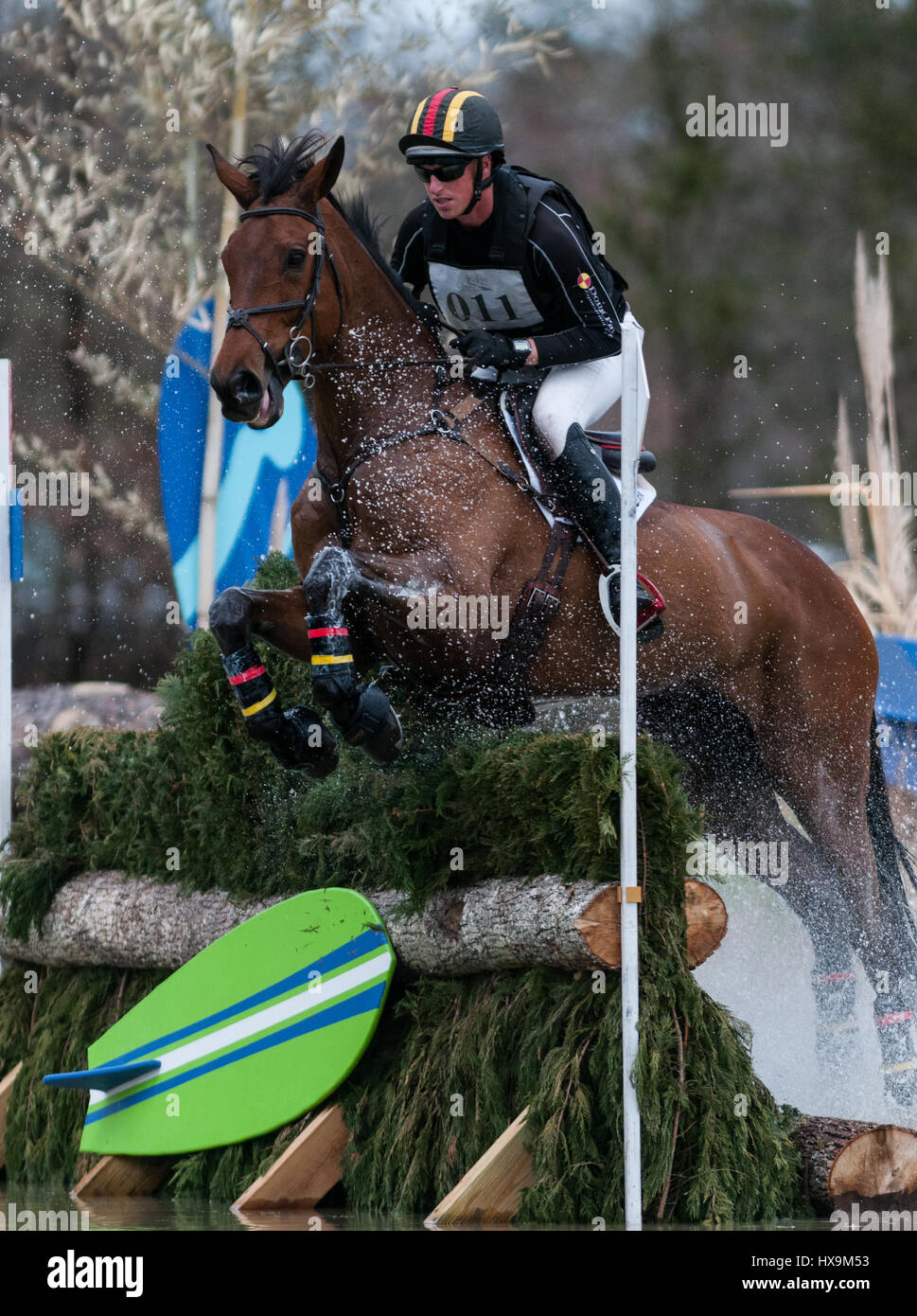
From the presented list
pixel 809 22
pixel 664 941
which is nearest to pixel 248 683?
pixel 664 941

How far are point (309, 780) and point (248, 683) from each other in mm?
661

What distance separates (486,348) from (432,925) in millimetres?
1476

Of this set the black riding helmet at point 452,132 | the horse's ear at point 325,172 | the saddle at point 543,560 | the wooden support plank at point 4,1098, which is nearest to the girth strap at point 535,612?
the saddle at point 543,560

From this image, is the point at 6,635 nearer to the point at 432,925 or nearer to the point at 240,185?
the point at 240,185

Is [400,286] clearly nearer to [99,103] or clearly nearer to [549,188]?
[549,188]

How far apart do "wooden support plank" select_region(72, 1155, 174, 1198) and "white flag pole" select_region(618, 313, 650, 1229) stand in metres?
1.78

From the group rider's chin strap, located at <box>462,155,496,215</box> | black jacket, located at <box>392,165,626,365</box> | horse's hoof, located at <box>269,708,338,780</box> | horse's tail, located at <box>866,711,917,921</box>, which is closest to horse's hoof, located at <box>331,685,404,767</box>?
horse's hoof, located at <box>269,708,338,780</box>

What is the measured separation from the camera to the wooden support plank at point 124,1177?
4.74 meters

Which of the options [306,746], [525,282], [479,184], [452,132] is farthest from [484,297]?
[306,746]

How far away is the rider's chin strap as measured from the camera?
4285mm

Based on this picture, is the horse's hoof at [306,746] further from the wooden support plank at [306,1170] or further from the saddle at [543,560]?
the wooden support plank at [306,1170]

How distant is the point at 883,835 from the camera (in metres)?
5.47

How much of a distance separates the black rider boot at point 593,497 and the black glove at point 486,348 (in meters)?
0.26

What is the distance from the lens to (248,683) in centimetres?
418
